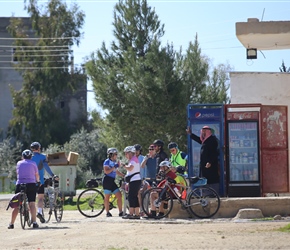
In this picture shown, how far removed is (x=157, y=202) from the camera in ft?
64.9

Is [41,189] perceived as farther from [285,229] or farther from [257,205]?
[285,229]

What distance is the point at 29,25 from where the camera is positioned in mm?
69188

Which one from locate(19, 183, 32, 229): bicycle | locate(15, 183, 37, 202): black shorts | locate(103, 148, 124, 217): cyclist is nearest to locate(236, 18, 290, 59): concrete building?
locate(103, 148, 124, 217): cyclist

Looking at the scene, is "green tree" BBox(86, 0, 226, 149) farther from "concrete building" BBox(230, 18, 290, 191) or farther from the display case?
the display case

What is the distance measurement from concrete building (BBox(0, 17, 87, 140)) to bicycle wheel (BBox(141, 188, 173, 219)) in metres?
49.0

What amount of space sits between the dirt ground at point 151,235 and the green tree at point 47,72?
1751 inches

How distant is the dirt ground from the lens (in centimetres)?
1450

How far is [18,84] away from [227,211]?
52.2 m

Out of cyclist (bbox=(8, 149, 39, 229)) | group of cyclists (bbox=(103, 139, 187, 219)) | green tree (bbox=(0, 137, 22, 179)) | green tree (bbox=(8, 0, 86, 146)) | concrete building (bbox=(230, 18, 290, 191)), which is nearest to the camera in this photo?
cyclist (bbox=(8, 149, 39, 229))

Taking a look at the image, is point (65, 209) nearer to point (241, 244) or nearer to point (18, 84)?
point (241, 244)

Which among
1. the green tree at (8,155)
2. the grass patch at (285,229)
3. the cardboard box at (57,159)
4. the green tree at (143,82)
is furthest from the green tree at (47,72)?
the grass patch at (285,229)

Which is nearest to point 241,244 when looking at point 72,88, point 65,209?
point 65,209

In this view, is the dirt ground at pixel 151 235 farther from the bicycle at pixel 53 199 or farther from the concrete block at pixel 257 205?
the bicycle at pixel 53 199

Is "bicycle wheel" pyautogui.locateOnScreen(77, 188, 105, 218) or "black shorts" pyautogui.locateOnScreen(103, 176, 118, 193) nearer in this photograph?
"black shorts" pyautogui.locateOnScreen(103, 176, 118, 193)
